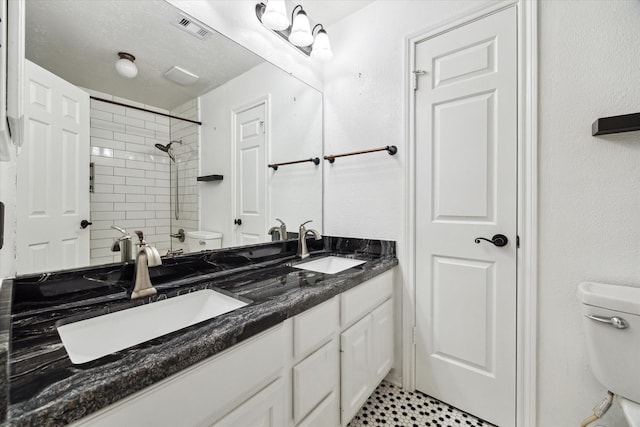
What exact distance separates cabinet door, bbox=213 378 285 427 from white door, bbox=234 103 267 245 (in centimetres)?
78

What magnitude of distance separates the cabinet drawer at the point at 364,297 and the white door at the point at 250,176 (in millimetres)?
653

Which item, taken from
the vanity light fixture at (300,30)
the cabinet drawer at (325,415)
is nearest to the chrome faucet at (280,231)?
the cabinet drawer at (325,415)

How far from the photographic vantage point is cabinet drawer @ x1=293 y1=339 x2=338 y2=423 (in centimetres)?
98

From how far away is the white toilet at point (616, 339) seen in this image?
955 millimetres

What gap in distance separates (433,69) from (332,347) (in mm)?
1594

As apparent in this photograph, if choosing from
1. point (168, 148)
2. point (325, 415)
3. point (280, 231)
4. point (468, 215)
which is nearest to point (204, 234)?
point (168, 148)

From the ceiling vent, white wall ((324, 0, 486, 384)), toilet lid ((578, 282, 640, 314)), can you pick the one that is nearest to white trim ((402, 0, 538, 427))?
toilet lid ((578, 282, 640, 314))

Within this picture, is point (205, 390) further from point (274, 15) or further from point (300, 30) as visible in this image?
point (300, 30)

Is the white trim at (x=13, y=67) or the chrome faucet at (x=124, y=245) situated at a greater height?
the white trim at (x=13, y=67)

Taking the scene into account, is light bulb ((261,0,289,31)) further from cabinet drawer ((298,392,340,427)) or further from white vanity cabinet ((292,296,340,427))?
cabinet drawer ((298,392,340,427))

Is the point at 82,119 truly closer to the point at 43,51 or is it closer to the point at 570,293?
the point at 43,51

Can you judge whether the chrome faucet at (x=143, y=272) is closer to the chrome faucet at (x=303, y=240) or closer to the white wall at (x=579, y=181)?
the chrome faucet at (x=303, y=240)

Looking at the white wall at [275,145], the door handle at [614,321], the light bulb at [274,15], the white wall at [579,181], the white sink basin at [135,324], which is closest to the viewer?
the white sink basin at [135,324]

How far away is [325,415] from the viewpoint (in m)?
1.12
